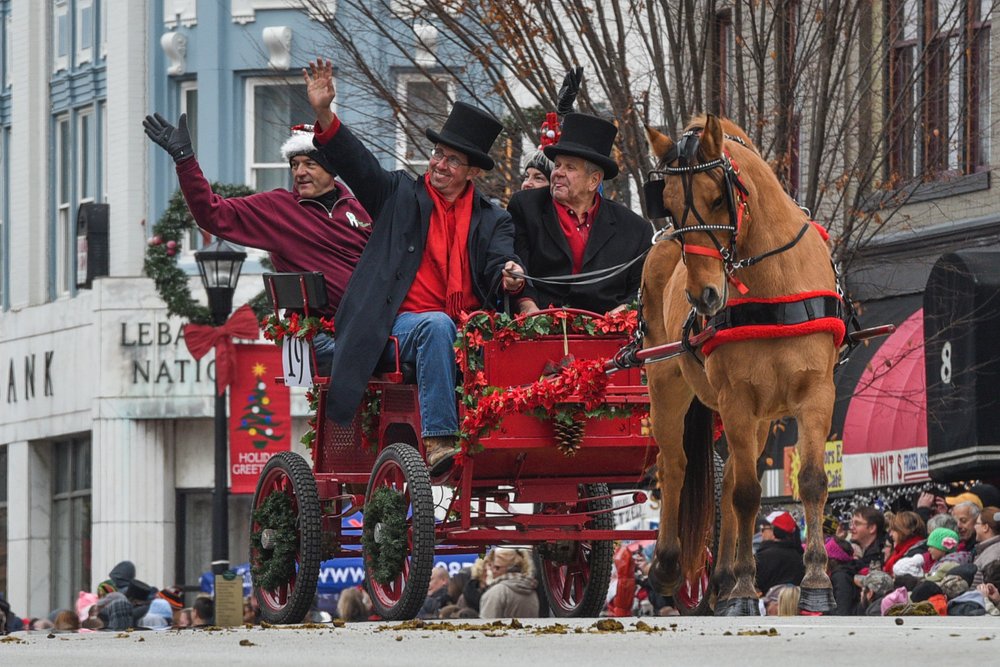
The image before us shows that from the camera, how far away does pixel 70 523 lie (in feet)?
112

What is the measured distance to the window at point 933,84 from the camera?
19.4 metres

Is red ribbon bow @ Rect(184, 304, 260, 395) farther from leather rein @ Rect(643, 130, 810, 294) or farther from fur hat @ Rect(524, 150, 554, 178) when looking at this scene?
leather rein @ Rect(643, 130, 810, 294)

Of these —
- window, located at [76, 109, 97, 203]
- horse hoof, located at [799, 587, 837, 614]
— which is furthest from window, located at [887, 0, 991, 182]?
window, located at [76, 109, 97, 203]

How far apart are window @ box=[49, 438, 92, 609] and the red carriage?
68.8ft

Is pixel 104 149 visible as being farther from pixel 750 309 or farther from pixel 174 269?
pixel 750 309

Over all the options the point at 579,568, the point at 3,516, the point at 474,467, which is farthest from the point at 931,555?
the point at 3,516

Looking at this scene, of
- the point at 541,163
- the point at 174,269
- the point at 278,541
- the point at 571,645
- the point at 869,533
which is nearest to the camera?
the point at 571,645

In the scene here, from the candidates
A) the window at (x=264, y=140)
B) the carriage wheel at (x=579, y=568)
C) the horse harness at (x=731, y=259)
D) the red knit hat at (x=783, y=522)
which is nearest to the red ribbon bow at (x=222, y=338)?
the window at (x=264, y=140)

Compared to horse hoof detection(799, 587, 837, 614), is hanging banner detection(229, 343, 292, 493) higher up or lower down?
higher up

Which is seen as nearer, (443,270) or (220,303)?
(443,270)

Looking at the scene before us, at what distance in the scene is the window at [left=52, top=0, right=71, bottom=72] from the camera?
34.5 metres

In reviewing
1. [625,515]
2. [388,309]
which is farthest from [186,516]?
[388,309]

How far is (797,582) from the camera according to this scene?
612 inches

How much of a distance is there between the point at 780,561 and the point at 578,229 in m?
3.73
